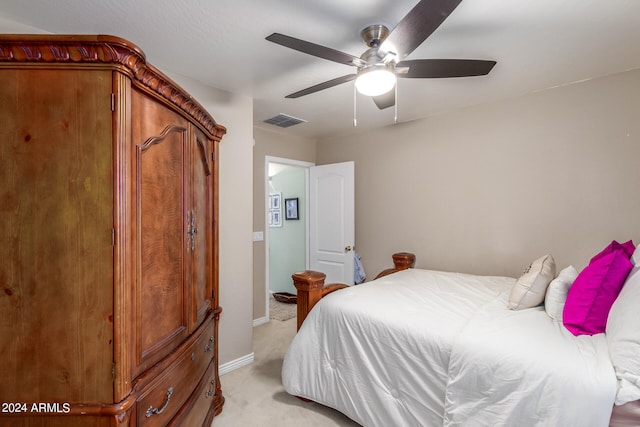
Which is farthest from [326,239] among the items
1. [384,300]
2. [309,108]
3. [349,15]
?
[349,15]

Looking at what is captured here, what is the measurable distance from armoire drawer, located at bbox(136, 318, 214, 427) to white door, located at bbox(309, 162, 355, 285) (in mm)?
2407

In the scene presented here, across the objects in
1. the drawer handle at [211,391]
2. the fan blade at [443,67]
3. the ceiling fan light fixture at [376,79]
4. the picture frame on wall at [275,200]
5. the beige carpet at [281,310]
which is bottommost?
the beige carpet at [281,310]

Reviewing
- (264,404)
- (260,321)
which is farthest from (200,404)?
(260,321)

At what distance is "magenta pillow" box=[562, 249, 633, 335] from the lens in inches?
61.3

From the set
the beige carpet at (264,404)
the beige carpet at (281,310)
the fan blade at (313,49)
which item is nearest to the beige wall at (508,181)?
the beige carpet at (281,310)

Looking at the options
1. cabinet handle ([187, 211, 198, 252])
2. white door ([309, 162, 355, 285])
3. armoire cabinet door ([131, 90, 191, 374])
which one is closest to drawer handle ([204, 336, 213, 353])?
armoire cabinet door ([131, 90, 191, 374])

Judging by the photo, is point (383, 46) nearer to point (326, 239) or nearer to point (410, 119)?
point (410, 119)

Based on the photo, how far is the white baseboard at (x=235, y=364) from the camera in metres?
2.67

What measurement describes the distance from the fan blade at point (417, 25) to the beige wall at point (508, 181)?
77.7 inches

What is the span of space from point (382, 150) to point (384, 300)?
7.51 ft

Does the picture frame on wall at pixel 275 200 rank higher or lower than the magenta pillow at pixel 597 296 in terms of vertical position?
higher

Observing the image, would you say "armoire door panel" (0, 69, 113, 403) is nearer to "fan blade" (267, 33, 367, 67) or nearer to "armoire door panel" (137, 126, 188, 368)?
"armoire door panel" (137, 126, 188, 368)

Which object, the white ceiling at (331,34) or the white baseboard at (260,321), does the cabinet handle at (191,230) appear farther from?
the white baseboard at (260,321)

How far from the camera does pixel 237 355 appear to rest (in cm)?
279
